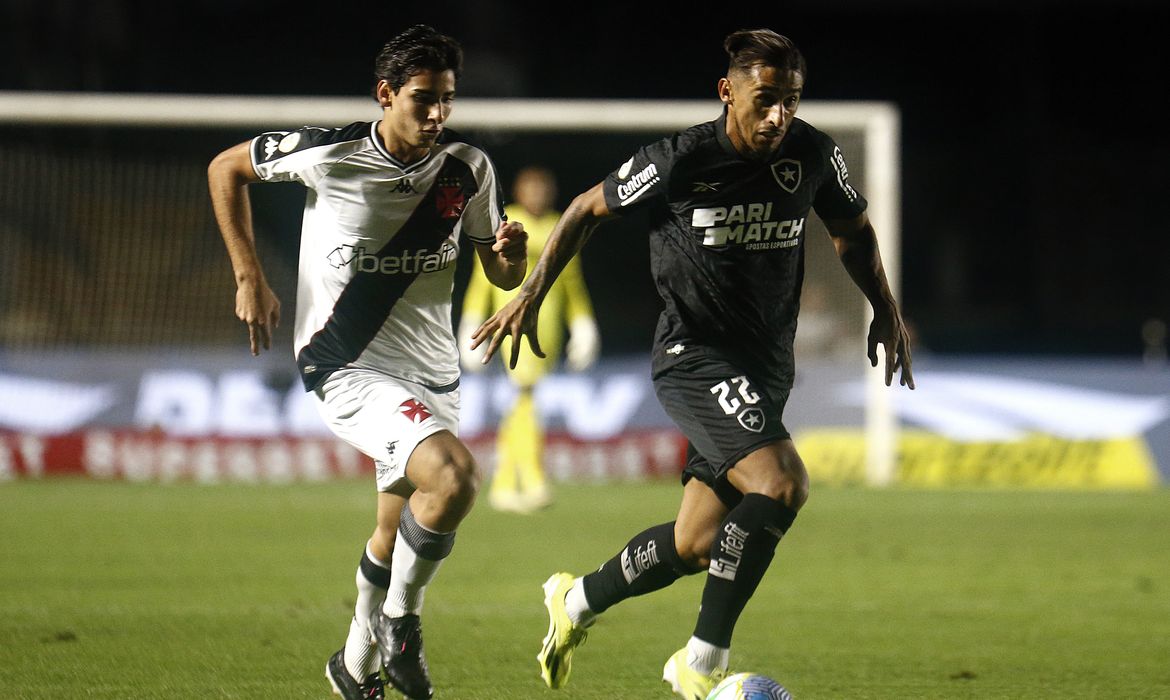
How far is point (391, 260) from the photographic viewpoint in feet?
16.8

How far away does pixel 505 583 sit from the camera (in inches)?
310

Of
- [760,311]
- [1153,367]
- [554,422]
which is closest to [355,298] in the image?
[760,311]

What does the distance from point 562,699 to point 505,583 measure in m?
2.86

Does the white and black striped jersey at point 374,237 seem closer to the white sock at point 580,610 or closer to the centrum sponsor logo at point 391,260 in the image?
the centrum sponsor logo at point 391,260

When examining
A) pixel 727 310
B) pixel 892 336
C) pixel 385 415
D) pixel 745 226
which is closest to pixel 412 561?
pixel 385 415

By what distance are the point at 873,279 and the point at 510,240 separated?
1.26 metres

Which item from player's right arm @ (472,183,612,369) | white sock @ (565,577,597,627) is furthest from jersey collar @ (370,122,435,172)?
white sock @ (565,577,597,627)

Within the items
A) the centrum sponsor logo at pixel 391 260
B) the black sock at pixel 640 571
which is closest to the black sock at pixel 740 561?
the black sock at pixel 640 571

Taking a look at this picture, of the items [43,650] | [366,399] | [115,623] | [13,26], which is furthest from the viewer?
[13,26]

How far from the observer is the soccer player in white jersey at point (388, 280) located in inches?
191

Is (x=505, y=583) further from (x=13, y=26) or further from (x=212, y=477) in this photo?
(x=13, y=26)

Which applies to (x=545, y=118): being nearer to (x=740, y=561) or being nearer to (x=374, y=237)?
(x=374, y=237)

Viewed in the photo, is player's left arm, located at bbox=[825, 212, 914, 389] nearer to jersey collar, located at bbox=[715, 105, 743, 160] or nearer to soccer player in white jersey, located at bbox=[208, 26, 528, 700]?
jersey collar, located at bbox=[715, 105, 743, 160]

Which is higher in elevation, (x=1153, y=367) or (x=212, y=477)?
(x=1153, y=367)
